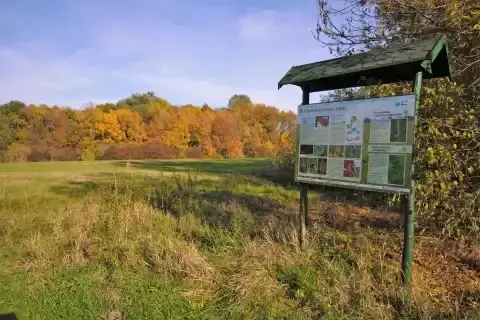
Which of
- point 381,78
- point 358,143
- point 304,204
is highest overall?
point 381,78

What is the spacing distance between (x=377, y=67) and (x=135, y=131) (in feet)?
198

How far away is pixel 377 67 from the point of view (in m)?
4.32

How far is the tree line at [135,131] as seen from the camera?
5422 centimetres

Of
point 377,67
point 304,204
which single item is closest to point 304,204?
point 304,204

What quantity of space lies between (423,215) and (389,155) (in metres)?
1.19

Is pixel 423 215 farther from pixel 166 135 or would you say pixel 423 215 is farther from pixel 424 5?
pixel 166 135

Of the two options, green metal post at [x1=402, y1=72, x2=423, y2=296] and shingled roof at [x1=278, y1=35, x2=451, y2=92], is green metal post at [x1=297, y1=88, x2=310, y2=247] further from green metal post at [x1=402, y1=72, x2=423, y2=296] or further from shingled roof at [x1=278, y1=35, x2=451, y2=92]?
green metal post at [x1=402, y1=72, x2=423, y2=296]

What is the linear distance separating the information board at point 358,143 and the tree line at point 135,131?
40594 millimetres

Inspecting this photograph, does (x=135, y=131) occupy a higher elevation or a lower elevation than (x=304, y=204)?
higher

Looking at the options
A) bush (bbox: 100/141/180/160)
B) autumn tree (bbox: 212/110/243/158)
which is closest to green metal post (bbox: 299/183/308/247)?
bush (bbox: 100/141/180/160)

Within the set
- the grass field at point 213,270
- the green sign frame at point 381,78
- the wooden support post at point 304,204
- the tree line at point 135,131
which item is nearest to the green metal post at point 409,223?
the green sign frame at point 381,78

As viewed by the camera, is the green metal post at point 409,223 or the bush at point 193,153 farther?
the bush at point 193,153

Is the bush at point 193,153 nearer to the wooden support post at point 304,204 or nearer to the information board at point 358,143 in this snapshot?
the wooden support post at point 304,204

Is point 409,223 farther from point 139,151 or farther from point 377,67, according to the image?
point 139,151
